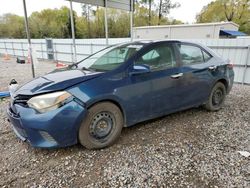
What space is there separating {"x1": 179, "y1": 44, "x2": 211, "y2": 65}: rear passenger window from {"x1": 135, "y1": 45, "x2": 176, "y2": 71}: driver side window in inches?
10.0

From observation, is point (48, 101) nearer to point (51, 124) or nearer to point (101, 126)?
point (51, 124)

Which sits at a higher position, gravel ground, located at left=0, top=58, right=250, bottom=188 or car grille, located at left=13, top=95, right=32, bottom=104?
car grille, located at left=13, top=95, right=32, bottom=104

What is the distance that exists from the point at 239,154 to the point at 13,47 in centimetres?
2095

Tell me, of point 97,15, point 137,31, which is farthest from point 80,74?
point 97,15

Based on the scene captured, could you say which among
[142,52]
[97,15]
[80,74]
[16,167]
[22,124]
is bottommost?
[16,167]

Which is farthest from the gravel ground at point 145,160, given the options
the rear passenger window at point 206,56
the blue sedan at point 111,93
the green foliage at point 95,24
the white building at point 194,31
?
the green foliage at point 95,24

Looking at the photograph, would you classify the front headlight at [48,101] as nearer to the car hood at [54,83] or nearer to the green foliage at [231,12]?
the car hood at [54,83]

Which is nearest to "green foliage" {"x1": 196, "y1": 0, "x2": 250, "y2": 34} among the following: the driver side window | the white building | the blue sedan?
the white building

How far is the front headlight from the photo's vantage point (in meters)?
2.24

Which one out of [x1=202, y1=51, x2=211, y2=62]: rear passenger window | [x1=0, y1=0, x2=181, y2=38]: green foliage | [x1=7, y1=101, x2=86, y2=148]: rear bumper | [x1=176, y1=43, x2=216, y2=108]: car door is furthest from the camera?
[x1=0, y1=0, x2=181, y2=38]: green foliage

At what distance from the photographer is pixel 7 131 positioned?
10.5 ft

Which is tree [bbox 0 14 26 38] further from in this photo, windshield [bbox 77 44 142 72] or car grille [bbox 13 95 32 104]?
car grille [bbox 13 95 32 104]

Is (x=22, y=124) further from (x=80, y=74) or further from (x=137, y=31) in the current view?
(x=137, y=31)

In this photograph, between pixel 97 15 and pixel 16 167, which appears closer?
pixel 16 167
